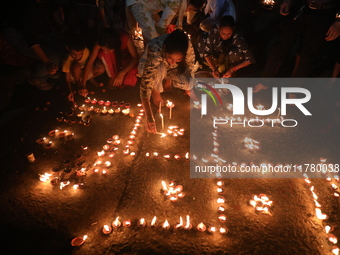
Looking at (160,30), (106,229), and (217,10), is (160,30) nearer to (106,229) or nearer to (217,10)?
(217,10)

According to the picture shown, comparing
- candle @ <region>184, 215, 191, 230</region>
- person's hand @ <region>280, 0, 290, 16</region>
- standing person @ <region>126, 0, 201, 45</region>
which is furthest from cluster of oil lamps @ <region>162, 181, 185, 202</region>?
person's hand @ <region>280, 0, 290, 16</region>

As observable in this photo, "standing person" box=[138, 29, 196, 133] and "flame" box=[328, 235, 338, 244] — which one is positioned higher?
"standing person" box=[138, 29, 196, 133]

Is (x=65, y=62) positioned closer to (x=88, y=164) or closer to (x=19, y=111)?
(x=19, y=111)

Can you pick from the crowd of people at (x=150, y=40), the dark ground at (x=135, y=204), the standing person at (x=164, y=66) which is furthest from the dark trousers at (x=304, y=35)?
the standing person at (x=164, y=66)

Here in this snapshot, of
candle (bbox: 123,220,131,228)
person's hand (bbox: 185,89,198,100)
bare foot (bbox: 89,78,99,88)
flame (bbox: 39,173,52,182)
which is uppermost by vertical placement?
bare foot (bbox: 89,78,99,88)

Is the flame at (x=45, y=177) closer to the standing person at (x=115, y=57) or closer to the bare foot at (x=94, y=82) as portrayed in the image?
the standing person at (x=115, y=57)

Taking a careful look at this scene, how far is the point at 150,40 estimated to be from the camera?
3.85m

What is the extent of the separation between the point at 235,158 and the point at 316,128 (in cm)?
176

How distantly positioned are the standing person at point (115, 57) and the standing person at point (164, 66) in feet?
2.34

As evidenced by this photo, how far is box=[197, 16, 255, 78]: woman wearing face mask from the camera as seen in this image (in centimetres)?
416

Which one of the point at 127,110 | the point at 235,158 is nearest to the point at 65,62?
the point at 127,110

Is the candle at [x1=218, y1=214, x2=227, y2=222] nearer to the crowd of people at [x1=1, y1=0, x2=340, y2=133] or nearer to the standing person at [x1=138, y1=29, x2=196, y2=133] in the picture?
the standing person at [x1=138, y1=29, x2=196, y2=133]

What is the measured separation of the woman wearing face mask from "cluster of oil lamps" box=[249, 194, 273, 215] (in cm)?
249

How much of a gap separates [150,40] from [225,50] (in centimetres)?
156
